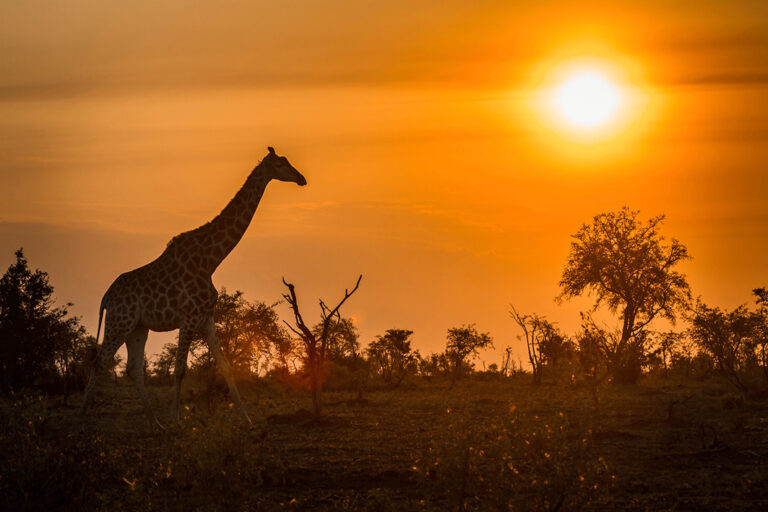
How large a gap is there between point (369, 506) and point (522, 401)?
1538 centimetres

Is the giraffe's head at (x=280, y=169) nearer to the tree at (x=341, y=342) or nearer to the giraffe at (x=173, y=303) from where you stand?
the giraffe at (x=173, y=303)

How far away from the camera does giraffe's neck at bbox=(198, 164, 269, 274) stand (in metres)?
18.4

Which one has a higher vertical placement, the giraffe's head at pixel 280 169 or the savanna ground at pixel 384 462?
the giraffe's head at pixel 280 169

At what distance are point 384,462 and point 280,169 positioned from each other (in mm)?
7513

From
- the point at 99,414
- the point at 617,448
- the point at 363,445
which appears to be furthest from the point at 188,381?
the point at 617,448

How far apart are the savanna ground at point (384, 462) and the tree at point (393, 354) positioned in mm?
19824

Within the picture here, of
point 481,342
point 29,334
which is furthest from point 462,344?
point 29,334

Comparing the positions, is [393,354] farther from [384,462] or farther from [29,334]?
[384,462]

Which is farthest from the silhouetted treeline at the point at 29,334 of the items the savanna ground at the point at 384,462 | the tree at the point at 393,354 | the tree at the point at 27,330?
the tree at the point at 393,354

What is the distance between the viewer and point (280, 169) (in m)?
18.9

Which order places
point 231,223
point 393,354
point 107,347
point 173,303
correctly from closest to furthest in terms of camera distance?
point 107,347, point 173,303, point 231,223, point 393,354

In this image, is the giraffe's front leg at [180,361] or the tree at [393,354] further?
the tree at [393,354]

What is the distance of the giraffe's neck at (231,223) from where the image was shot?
60.2 ft

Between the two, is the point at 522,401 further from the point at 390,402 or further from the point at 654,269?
the point at 654,269
